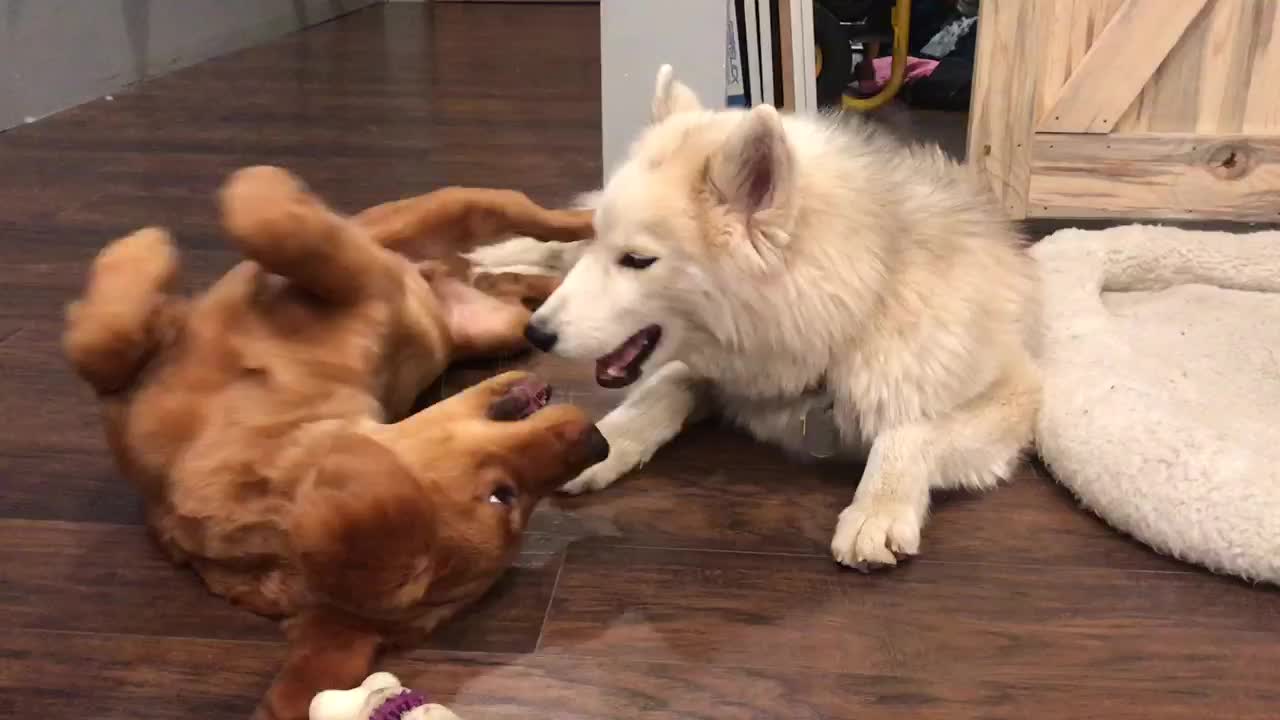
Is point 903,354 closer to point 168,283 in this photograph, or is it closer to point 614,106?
point 168,283

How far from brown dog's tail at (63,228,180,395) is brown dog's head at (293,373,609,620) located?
0.31 m

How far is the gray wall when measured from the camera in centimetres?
328

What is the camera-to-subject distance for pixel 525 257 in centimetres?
198

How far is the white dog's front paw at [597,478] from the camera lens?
1.44 metres

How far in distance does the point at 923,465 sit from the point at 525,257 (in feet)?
3.00

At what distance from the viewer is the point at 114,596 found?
4.09 feet

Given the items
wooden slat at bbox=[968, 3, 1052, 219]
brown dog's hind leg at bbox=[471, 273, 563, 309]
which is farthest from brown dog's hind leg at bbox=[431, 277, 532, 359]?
wooden slat at bbox=[968, 3, 1052, 219]

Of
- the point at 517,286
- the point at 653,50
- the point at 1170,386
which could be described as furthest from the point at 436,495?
the point at 653,50

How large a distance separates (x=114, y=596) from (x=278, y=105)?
283 centimetres

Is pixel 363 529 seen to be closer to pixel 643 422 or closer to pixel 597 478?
pixel 597 478

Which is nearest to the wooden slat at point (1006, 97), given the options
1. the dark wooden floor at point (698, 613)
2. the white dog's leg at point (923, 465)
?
the white dog's leg at point (923, 465)

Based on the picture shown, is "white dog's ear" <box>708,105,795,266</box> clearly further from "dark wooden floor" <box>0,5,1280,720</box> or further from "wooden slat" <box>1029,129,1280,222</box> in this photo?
"wooden slat" <box>1029,129,1280,222</box>

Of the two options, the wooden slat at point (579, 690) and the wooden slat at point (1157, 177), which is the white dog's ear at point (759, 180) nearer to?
the wooden slat at point (579, 690)

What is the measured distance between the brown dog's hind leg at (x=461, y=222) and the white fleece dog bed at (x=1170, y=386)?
2.66 feet
